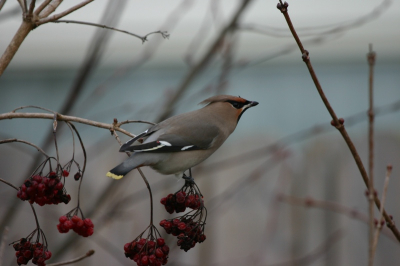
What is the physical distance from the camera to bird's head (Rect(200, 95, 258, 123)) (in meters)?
3.54

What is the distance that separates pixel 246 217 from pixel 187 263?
34.9 inches

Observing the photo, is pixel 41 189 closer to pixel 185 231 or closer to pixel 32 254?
pixel 32 254

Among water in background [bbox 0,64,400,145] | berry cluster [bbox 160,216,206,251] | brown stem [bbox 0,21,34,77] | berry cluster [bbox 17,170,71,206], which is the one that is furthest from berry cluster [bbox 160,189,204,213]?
water in background [bbox 0,64,400,145]

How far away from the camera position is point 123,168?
254cm

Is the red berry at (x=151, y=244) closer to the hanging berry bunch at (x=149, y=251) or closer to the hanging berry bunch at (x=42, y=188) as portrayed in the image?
the hanging berry bunch at (x=149, y=251)

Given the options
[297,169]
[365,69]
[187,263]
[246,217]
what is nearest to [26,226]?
[187,263]

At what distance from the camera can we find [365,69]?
952 cm

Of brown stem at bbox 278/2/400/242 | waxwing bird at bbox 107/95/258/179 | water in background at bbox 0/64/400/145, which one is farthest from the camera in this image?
water in background at bbox 0/64/400/145

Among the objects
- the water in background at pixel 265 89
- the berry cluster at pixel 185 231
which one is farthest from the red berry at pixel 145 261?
the water in background at pixel 265 89

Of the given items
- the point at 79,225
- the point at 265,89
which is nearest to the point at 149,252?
the point at 79,225

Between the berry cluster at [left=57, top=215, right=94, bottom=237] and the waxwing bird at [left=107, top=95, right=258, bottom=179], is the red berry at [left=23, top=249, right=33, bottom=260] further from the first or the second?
the waxwing bird at [left=107, top=95, right=258, bottom=179]

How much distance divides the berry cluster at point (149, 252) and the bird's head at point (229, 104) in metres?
1.56

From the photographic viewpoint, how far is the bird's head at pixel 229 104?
139 inches

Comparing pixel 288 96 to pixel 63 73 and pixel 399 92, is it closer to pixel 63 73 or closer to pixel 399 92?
pixel 399 92
